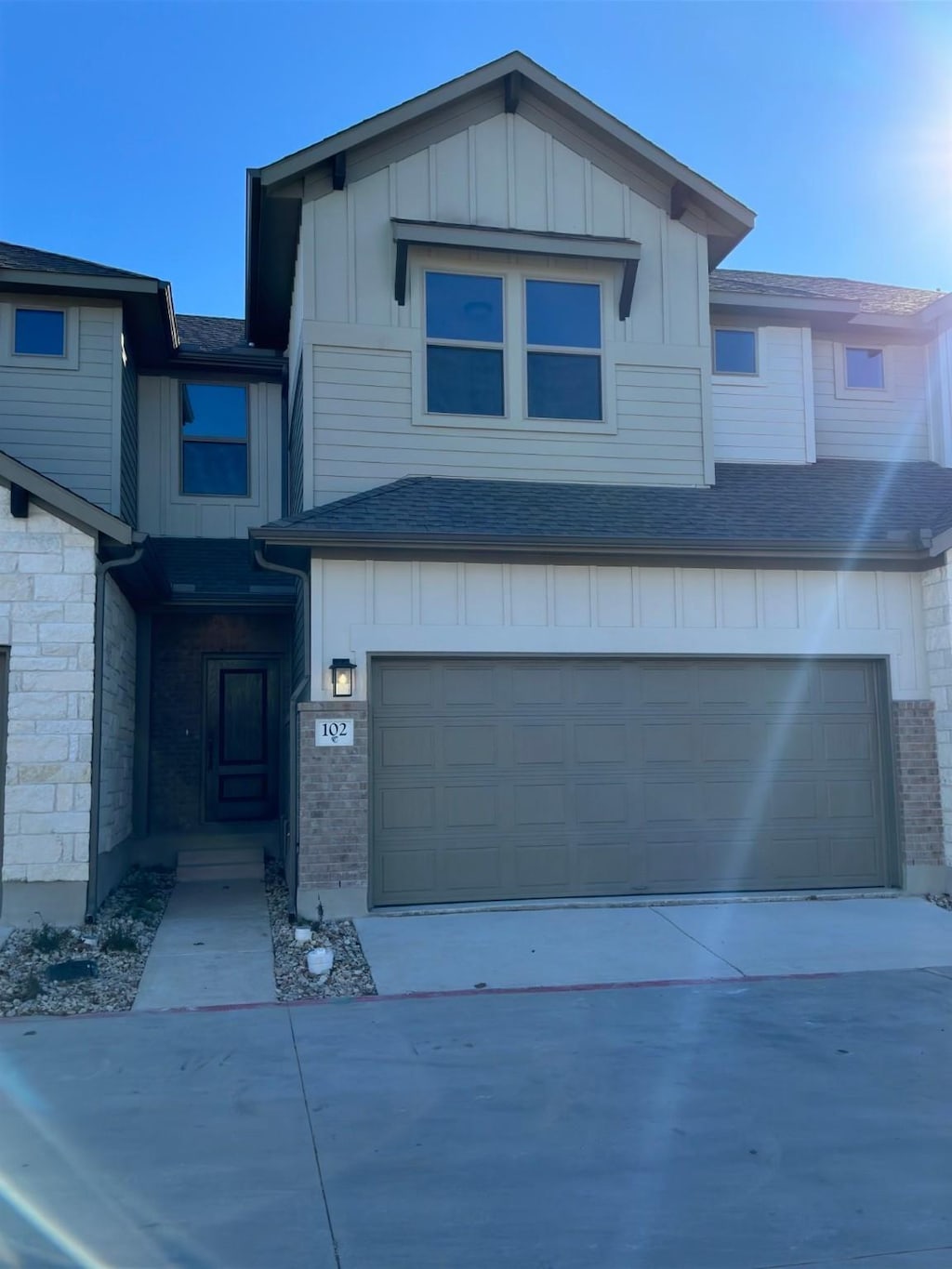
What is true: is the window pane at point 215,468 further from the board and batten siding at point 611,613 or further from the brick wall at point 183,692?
the board and batten siding at point 611,613

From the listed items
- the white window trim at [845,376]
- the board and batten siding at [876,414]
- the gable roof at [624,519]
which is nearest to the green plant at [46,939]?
the gable roof at [624,519]

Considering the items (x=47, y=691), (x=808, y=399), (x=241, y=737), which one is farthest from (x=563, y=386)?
(x=47, y=691)

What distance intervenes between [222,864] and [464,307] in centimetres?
627

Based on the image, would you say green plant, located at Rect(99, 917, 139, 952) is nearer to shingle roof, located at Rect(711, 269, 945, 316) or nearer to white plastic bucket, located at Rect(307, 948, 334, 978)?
white plastic bucket, located at Rect(307, 948, 334, 978)

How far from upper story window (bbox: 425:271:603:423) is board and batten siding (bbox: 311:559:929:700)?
79.4 inches

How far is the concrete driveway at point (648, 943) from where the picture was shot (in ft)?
25.8

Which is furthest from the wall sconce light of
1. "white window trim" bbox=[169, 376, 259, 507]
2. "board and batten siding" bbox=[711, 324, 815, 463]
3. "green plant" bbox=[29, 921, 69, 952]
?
"board and batten siding" bbox=[711, 324, 815, 463]

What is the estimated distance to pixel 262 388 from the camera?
45.4ft

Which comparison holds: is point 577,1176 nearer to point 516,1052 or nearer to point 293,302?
point 516,1052

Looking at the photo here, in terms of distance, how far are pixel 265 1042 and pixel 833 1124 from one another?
3092mm

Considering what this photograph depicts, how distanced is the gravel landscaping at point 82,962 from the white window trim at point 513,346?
17.1 ft

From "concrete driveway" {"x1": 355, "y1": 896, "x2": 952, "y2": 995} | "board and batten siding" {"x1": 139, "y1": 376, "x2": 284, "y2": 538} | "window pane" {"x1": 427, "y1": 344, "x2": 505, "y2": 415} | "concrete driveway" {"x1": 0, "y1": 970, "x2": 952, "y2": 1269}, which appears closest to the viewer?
"concrete driveway" {"x1": 0, "y1": 970, "x2": 952, "y2": 1269}

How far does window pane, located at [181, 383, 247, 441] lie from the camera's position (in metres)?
13.8

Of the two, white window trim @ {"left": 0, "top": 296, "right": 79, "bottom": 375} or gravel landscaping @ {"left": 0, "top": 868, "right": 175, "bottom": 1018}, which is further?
white window trim @ {"left": 0, "top": 296, "right": 79, "bottom": 375}
